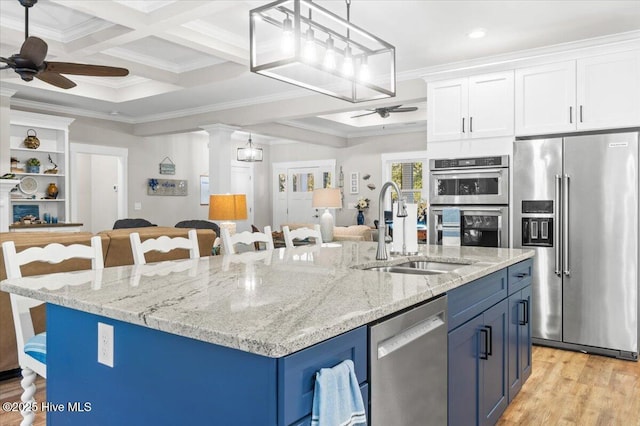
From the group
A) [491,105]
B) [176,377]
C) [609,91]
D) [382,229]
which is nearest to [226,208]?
[491,105]

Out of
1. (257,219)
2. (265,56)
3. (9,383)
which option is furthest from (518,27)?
(257,219)

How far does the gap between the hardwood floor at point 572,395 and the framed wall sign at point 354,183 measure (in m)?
6.27

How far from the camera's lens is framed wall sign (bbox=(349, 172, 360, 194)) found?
979 cm

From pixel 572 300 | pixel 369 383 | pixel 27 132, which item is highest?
pixel 27 132

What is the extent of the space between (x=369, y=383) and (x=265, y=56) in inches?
148

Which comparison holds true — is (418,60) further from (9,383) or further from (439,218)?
(9,383)

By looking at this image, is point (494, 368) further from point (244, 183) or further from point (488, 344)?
point (244, 183)

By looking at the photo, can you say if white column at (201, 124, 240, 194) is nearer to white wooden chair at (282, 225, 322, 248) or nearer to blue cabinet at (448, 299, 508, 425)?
white wooden chair at (282, 225, 322, 248)

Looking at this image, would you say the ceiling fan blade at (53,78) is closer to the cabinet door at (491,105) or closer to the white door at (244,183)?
the cabinet door at (491,105)

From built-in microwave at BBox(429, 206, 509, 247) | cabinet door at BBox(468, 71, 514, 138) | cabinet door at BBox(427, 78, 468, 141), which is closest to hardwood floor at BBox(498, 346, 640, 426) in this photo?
built-in microwave at BBox(429, 206, 509, 247)

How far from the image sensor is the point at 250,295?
152 cm

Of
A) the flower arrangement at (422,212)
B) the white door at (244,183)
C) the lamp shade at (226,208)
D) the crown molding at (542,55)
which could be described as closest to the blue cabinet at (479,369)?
the crown molding at (542,55)

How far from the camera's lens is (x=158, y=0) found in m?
3.43

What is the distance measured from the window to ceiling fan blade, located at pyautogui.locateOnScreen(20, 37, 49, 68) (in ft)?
22.3
